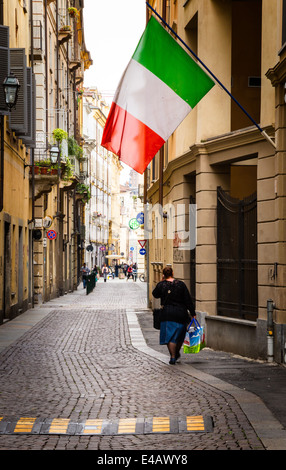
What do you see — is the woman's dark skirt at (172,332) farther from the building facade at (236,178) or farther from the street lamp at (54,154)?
the street lamp at (54,154)

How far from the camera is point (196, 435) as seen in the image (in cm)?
800

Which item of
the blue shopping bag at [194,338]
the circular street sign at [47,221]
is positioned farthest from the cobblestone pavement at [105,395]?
the circular street sign at [47,221]

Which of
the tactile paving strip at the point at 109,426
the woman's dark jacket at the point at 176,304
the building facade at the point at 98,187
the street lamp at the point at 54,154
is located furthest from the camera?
the building facade at the point at 98,187

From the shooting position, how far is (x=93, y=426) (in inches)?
336

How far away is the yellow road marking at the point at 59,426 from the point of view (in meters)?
8.28

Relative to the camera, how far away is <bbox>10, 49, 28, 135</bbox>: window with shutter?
2292cm

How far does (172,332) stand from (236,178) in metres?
5.64

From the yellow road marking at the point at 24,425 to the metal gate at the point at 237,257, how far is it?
6.84m

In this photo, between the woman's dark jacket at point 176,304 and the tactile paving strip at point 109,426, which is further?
the woman's dark jacket at point 176,304

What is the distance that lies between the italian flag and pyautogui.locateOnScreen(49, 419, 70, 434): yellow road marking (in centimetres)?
630

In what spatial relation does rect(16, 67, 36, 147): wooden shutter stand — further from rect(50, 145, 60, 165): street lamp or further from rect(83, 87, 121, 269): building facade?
rect(83, 87, 121, 269): building facade

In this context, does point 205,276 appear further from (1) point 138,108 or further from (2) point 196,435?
(2) point 196,435

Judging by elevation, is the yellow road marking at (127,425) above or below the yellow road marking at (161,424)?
below
